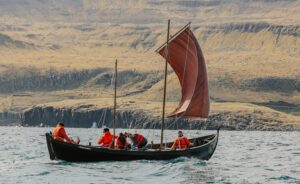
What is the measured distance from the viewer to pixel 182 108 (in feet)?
214

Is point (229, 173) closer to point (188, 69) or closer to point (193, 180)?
point (193, 180)

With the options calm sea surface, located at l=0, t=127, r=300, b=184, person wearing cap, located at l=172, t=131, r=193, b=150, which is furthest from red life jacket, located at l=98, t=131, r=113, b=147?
person wearing cap, located at l=172, t=131, r=193, b=150

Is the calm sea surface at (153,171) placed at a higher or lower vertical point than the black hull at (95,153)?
lower

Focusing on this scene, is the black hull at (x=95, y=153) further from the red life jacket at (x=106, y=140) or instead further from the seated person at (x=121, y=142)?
the red life jacket at (x=106, y=140)

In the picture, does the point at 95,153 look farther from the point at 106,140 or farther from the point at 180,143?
the point at 180,143

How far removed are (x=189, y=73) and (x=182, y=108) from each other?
9.95 ft

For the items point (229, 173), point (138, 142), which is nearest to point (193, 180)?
point (229, 173)

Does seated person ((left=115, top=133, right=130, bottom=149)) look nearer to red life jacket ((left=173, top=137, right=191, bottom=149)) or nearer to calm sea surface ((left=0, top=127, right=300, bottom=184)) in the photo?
calm sea surface ((left=0, top=127, right=300, bottom=184))

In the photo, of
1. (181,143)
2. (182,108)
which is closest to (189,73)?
(182,108)

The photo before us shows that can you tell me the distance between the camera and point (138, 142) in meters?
65.2

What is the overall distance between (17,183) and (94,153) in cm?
1231

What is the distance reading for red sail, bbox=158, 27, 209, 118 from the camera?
65188 mm

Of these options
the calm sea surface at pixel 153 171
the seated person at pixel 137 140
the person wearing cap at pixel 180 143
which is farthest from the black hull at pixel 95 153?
the seated person at pixel 137 140

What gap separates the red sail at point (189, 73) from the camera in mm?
65188
